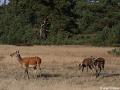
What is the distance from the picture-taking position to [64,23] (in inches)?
2571

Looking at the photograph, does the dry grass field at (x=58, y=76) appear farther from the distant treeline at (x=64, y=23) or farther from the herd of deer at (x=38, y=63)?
the distant treeline at (x=64, y=23)

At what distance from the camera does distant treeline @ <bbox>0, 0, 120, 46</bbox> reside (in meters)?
63.1

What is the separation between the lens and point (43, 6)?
222 feet

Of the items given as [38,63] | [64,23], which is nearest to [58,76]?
[38,63]

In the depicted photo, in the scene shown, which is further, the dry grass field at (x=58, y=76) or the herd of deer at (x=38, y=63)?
the herd of deer at (x=38, y=63)

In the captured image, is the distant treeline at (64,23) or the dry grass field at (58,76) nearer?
the dry grass field at (58,76)

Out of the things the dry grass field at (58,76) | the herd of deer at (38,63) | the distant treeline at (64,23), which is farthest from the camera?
the distant treeline at (64,23)

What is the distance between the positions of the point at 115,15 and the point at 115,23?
49.0 inches

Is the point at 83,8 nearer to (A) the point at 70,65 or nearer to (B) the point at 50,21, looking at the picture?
(B) the point at 50,21

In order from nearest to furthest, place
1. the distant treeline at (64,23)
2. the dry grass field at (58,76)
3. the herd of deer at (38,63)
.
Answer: the dry grass field at (58,76)
the herd of deer at (38,63)
the distant treeline at (64,23)

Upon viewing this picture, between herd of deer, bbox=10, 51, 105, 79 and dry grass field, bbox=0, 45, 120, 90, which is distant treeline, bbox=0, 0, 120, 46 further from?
herd of deer, bbox=10, 51, 105, 79

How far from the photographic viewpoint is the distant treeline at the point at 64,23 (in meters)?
63.1

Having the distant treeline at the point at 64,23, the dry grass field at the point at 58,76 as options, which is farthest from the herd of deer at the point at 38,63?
the distant treeline at the point at 64,23

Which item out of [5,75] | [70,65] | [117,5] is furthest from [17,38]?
[5,75]
